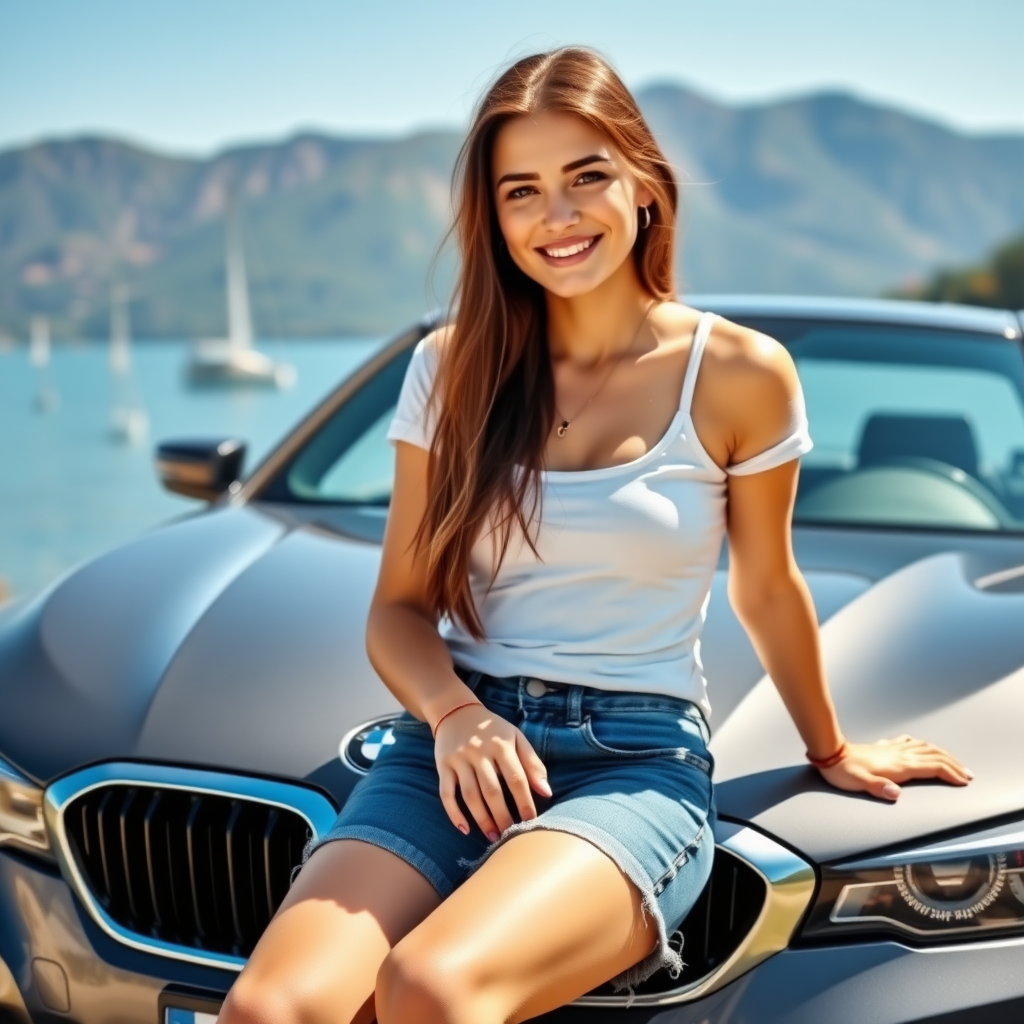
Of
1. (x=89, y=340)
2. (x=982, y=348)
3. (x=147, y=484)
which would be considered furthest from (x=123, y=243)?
(x=982, y=348)

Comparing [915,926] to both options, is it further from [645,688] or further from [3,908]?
[3,908]

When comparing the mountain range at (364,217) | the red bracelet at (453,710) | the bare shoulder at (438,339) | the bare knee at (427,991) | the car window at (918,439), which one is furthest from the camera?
the mountain range at (364,217)

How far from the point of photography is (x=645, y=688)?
1850 millimetres

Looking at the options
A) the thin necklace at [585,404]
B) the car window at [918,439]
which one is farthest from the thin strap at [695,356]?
the car window at [918,439]

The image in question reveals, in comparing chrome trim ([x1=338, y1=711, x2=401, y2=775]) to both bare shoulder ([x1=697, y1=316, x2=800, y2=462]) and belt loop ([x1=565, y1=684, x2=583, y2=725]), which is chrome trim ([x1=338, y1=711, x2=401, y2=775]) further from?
bare shoulder ([x1=697, y1=316, x2=800, y2=462])

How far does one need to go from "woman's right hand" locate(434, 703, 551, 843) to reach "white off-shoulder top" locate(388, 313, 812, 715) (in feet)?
0.47

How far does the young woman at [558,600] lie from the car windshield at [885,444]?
0.90 meters

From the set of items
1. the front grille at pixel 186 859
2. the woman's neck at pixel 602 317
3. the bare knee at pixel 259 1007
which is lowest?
the front grille at pixel 186 859

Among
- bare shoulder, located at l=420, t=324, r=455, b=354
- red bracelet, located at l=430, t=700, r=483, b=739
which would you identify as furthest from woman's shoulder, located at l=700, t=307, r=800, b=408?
red bracelet, located at l=430, t=700, r=483, b=739

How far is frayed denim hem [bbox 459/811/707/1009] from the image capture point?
5.33ft

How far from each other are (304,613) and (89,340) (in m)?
120

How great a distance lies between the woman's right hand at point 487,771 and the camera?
1.71m

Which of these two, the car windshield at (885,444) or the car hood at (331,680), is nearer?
the car hood at (331,680)

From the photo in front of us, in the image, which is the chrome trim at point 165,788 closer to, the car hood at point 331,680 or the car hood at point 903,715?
the car hood at point 331,680
